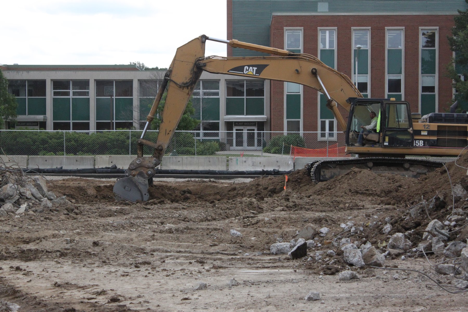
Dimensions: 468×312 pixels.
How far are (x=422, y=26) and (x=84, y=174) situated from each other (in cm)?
2881

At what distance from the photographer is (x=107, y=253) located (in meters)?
7.11

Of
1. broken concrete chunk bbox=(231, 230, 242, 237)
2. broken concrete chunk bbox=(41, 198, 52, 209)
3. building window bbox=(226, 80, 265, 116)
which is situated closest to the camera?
broken concrete chunk bbox=(231, 230, 242, 237)

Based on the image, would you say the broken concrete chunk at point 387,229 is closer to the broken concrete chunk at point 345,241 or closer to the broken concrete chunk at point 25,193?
the broken concrete chunk at point 345,241

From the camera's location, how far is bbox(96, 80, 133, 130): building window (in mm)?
43625

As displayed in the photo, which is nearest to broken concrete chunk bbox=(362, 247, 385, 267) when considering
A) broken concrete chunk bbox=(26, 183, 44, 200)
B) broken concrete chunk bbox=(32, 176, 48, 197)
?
broken concrete chunk bbox=(26, 183, 44, 200)

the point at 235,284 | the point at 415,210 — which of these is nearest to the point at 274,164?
the point at 415,210

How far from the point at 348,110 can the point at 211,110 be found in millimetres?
28920

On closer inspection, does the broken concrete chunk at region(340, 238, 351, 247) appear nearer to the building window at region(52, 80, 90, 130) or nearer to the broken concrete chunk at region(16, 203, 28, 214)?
the broken concrete chunk at region(16, 203, 28, 214)

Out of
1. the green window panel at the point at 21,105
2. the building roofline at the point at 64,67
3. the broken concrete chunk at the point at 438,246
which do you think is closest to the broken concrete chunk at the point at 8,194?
the broken concrete chunk at the point at 438,246

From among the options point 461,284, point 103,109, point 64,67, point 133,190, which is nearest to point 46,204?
point 133,190

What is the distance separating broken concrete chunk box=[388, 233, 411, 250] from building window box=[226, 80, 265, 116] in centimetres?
3666

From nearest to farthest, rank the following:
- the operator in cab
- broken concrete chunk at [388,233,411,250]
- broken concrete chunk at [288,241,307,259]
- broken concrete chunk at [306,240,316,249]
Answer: broken concrete chunk at [388,233,411,250]
broken concrete chunk at [288,241,307,259]
broken concrete chunk at [306,240,316,249]
the operator in cab

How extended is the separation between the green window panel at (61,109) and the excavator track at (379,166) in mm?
32990

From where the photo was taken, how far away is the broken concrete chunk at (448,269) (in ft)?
17.3
